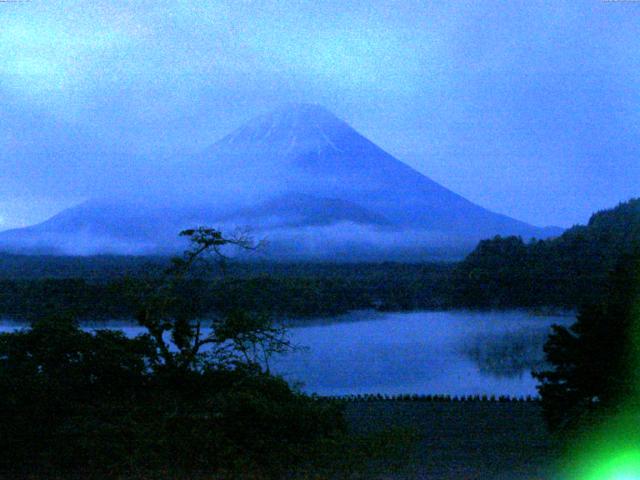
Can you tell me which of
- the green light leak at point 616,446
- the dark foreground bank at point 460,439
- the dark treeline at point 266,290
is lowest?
the dark foreground bank at point 460,439

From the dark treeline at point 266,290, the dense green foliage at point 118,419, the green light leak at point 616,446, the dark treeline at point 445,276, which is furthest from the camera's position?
the dark treeline at point 445,276

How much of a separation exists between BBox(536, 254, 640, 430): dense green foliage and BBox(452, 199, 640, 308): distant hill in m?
9.39

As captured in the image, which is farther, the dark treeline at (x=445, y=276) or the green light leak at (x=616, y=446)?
the dark treeline at (x=445, y=276)

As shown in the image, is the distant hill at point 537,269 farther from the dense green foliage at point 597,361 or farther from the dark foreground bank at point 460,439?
the dense green foliage at point 597,361

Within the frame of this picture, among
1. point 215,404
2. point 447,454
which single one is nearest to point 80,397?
point 215,404

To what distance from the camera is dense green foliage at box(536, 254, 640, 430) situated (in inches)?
291

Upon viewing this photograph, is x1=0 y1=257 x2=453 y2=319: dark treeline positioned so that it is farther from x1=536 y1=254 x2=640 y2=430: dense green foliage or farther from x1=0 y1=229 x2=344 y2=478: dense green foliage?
x1=536 y1=254 x2=640 y2=430: dense green foliage

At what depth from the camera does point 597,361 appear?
7809 mm

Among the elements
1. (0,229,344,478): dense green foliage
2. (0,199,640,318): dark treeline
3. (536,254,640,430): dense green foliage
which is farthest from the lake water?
(0,229,344,478): dense green foliage

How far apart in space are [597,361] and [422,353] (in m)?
10.2

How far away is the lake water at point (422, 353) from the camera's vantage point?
1534cm

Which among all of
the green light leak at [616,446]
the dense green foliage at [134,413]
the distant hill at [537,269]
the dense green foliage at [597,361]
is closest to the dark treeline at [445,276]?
the distant hill at [537,269]

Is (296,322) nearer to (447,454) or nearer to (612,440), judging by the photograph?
(447,454)

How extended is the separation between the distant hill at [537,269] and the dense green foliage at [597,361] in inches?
370
